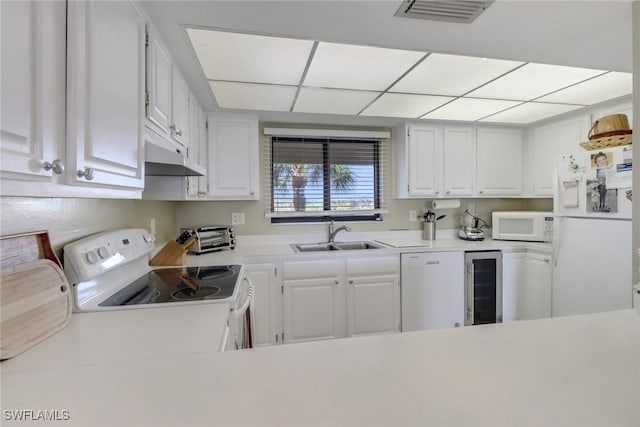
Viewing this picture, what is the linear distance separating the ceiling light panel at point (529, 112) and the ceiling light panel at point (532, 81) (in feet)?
0.84

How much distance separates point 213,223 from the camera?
2881 mm

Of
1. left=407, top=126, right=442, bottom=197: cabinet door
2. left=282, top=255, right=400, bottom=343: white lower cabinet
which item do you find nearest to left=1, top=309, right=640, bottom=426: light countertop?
left=282, top=255, right=400, bottom=343: white lower cabinet

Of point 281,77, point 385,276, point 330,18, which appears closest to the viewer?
point 330,18

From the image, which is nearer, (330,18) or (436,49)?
(330,18)

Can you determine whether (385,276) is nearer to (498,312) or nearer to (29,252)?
(498,312)

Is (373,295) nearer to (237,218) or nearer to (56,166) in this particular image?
(237,218)

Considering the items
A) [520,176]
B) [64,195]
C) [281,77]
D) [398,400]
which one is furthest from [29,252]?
[520,176]

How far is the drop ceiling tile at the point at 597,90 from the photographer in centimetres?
197

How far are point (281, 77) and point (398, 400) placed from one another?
186 centimetres

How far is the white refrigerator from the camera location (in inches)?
76.5

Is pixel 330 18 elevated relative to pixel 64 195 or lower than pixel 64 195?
elevated

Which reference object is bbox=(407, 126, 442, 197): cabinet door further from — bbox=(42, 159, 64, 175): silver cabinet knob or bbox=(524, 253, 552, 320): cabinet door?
bbox=(42, 159, 64, 175): silver cabinet knob

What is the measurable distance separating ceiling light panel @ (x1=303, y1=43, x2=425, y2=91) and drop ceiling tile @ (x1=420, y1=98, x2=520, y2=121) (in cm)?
81

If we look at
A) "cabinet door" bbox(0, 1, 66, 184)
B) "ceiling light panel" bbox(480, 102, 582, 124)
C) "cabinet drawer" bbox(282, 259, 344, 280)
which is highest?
"ceiling light panel" bbox(480, 102, 582, 124)
